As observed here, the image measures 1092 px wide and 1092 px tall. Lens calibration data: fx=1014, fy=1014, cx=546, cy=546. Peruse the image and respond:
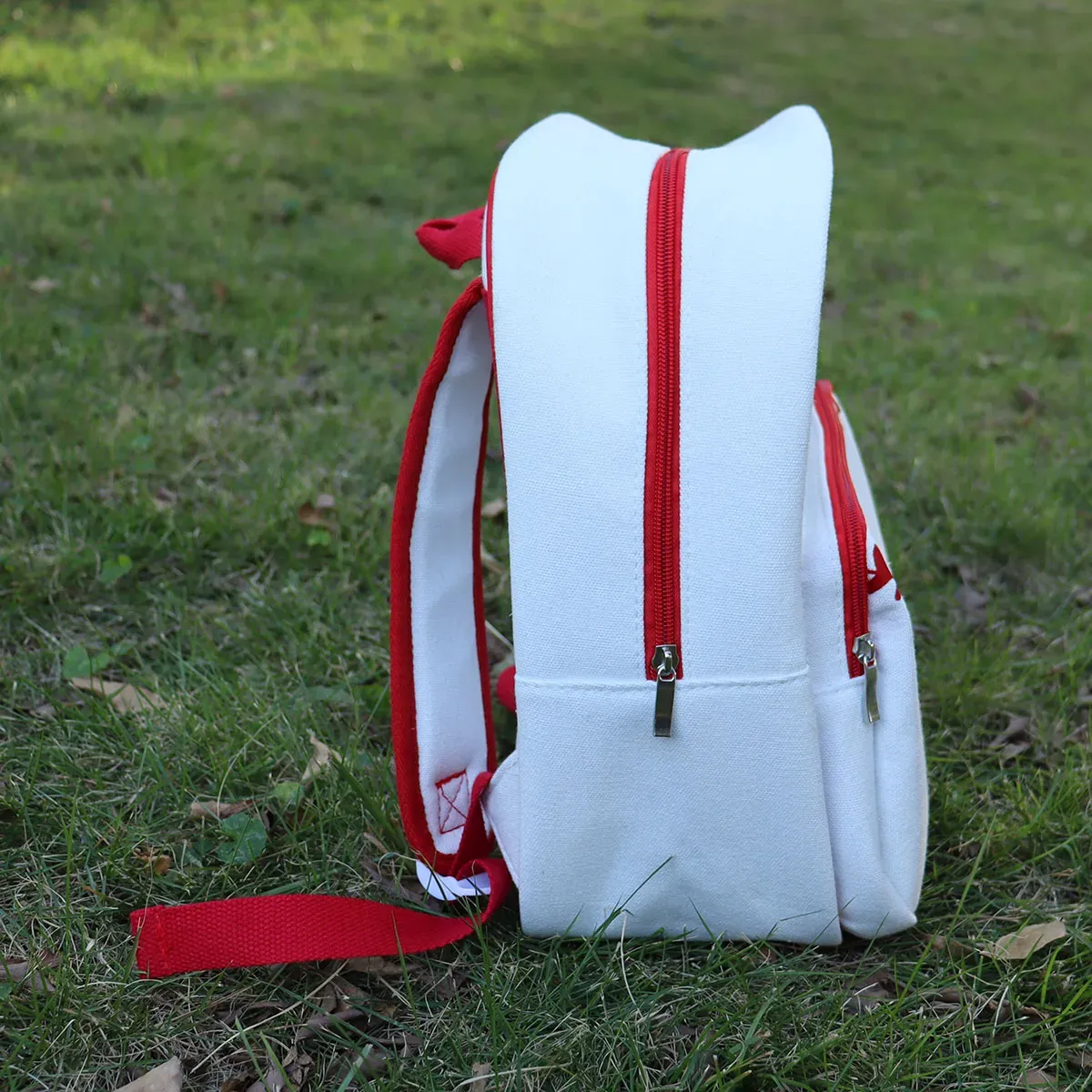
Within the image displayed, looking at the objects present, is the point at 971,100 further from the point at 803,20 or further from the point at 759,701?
the point at 759,701

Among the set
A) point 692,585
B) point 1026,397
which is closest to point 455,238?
point 692,585

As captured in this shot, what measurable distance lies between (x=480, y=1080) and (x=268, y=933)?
330 mm

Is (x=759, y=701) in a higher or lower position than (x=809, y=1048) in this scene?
higher

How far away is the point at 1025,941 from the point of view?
1398 mm

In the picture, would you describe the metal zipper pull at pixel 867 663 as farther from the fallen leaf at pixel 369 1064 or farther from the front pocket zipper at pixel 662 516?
the fallen leaf at pixel 369 1064

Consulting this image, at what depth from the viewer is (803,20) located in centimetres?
896

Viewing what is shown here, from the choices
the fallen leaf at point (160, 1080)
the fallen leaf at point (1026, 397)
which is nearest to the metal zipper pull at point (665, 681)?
the fallen leaf at point (160, 1080)

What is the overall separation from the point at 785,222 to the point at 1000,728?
42.3 inches

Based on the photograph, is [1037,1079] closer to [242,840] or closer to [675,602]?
[675,602]

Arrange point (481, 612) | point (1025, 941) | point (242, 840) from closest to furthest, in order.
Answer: point (1025, 941), point (242, 840), point (481, 612)

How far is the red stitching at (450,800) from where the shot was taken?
1541mm

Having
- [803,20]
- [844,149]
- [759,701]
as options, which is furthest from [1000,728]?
[803,20]

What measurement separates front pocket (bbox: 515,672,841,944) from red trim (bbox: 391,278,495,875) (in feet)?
0.65

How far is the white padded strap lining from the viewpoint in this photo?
60.1 inches
